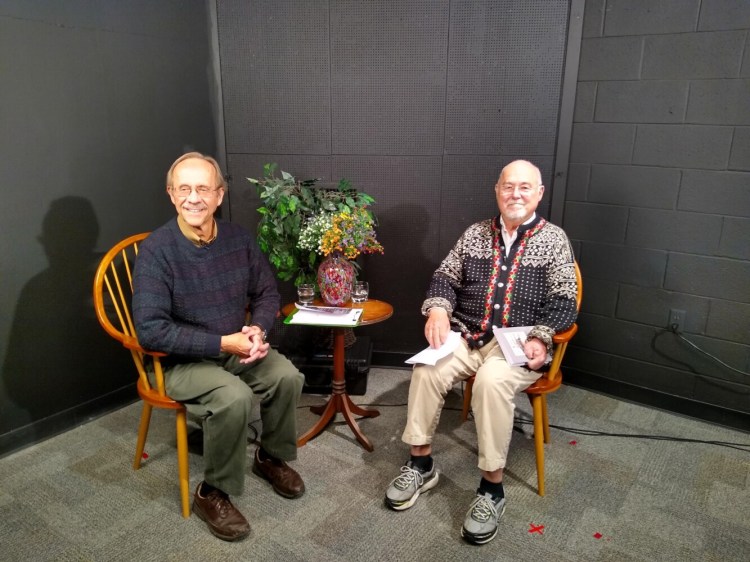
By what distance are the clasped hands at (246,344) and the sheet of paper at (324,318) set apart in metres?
0.20

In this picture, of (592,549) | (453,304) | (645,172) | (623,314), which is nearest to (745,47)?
(645,172)

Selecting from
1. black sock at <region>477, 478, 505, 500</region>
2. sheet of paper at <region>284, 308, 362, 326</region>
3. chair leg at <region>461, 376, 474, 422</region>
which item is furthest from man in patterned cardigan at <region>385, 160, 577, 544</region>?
chair leg at <region>461, 376, 474, 422</region>

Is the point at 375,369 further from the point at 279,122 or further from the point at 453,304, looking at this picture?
the point at 279,122

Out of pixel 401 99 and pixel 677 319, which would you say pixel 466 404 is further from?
pixel 401 99

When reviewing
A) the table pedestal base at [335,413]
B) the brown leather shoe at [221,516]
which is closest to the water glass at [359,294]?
the table pedestal base at [335,413]

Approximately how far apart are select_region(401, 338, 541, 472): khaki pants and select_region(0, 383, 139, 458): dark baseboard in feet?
5.14

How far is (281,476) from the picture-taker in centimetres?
203

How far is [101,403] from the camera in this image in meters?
2.58

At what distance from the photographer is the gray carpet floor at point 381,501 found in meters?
1.75

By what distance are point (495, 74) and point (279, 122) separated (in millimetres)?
1199

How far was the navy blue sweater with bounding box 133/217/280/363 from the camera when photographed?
69.8 inches

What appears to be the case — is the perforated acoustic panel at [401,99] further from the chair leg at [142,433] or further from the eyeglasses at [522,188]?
the chair leg at [142,433]

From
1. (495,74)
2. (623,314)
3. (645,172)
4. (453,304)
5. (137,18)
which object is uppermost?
(137,18)

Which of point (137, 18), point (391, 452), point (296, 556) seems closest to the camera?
point (296, 556)
